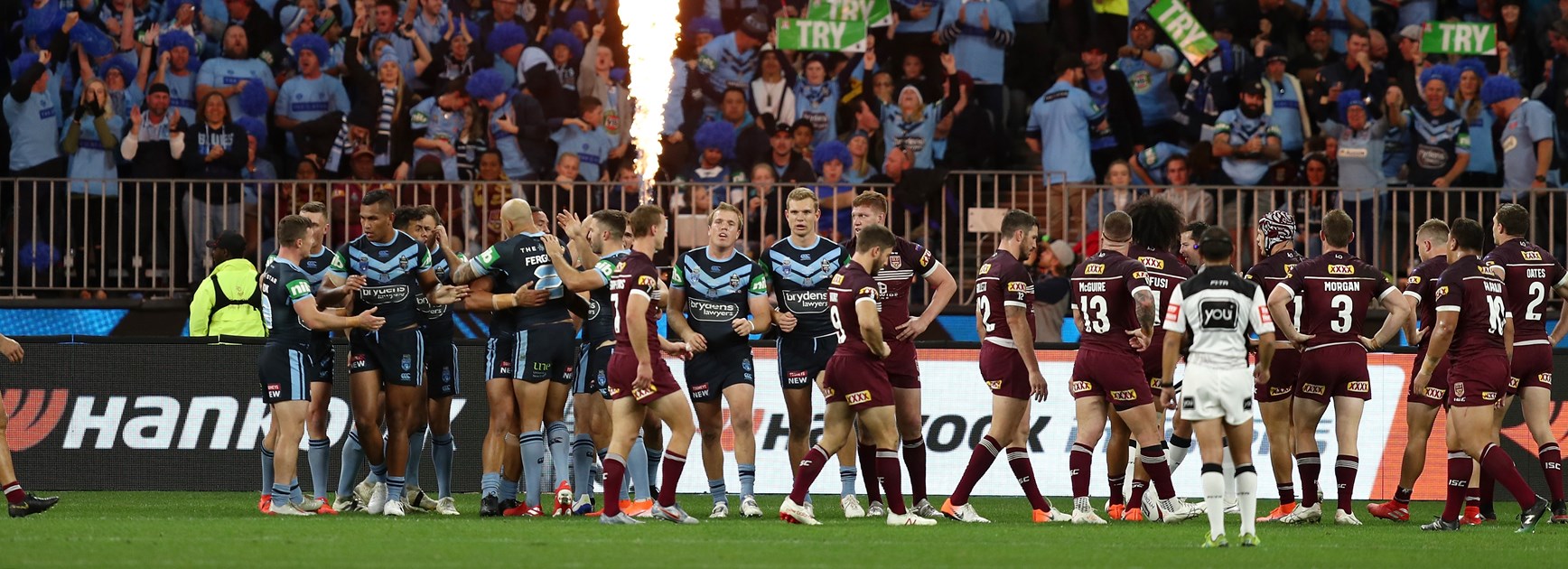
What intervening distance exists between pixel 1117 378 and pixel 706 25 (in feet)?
33.4

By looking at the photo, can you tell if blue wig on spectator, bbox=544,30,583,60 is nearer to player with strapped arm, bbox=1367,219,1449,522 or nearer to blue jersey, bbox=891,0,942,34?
blue jersey, bbox=891,0,942,34

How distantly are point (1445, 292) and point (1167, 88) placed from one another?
28.4ft

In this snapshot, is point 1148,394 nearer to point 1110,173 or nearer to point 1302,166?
point 1110,173

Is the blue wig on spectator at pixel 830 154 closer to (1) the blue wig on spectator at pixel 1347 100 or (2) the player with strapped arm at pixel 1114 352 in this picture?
(1) the blue wig on spectator at pixel 1347 100

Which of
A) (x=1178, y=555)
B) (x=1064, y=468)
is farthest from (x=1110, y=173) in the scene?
(x=1178, y=555)

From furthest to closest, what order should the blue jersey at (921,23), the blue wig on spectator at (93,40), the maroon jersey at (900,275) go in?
the blue jersey at (921,23) < the blue wig on spectator at (93,40) < the maroon jersey at (900,275)

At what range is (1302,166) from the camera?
19484 mm

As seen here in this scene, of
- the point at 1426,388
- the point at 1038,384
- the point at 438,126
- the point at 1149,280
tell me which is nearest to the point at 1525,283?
the point at 1426,388

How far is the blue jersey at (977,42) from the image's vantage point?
2053 cm

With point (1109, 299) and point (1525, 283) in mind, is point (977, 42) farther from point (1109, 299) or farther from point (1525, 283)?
point (1109, 299)

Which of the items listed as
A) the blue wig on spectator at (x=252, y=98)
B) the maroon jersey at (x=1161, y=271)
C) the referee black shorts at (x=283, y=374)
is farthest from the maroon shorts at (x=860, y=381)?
the blue wig on spectator at (x=252, y=98)

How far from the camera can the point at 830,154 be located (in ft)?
61.2

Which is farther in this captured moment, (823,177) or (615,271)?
(823,177)

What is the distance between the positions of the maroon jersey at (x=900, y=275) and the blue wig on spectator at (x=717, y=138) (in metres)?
6.69
